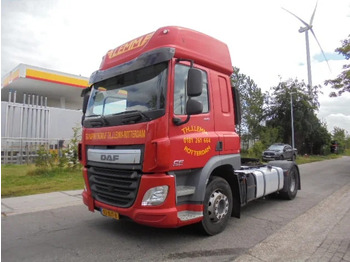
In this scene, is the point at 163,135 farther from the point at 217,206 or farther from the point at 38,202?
the point at 38,202

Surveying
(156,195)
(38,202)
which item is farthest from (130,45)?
(38,202)

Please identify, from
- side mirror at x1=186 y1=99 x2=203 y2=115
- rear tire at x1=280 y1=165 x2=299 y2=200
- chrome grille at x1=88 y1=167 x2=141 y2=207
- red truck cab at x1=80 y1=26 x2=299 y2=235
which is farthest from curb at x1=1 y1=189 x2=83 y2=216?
rear tire at x1=280 y1=165 x2=299 y2=200

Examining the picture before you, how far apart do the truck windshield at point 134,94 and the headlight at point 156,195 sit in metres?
0.98

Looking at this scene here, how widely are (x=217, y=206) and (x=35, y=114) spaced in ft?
52.9

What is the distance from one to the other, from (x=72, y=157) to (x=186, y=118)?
31.5 ft

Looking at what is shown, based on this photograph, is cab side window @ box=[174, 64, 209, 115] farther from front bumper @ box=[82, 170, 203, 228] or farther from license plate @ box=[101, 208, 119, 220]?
license plate @ box=[101, 208, 119, 220]

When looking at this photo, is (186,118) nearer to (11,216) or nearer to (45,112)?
(11,216)

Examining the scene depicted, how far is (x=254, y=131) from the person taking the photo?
99.2 feet

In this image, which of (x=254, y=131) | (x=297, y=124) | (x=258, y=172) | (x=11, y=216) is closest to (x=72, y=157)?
(x=11, y=216)

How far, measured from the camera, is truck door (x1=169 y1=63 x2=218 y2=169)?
4.22 m

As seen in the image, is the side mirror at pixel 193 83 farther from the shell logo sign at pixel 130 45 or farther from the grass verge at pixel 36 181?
the grass verge at pixel 36 181

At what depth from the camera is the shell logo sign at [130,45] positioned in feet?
15.7

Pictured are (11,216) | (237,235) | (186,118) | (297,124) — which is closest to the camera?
(186,118)

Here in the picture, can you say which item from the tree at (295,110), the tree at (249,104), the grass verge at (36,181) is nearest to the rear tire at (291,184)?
the grass verge at (36,181)
